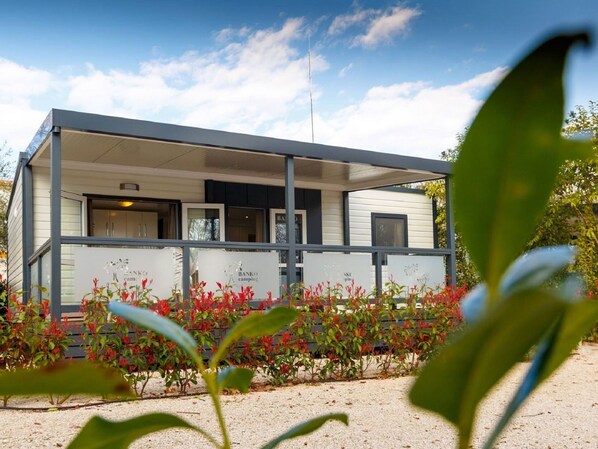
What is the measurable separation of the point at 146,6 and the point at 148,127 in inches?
858

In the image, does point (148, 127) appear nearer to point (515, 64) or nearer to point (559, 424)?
point (559, 424)

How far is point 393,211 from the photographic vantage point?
43.4 ft

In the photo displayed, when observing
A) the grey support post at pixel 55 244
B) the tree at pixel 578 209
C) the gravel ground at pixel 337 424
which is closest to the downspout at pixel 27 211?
the grey support post at pixel 55 244

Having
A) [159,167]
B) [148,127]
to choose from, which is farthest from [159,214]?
[148,127]

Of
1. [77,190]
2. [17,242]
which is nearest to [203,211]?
[77,190]

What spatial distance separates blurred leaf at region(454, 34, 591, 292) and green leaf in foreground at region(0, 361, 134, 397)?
0.67 feet

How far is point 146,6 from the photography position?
1079 inches

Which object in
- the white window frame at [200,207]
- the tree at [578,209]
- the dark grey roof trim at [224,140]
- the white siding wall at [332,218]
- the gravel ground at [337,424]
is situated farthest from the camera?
the white siding wall at [332,218]

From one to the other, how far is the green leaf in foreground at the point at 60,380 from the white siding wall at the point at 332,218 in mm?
11805

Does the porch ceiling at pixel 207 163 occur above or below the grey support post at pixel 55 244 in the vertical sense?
above

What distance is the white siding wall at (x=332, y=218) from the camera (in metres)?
12.2

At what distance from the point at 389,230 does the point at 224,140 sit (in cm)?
578

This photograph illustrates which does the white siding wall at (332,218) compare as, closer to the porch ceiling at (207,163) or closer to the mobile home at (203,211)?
the mobile home at (203,211)

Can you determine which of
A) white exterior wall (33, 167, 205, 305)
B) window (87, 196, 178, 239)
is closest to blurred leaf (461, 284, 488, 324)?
white exterior wall (33, 167, 205, 305)
